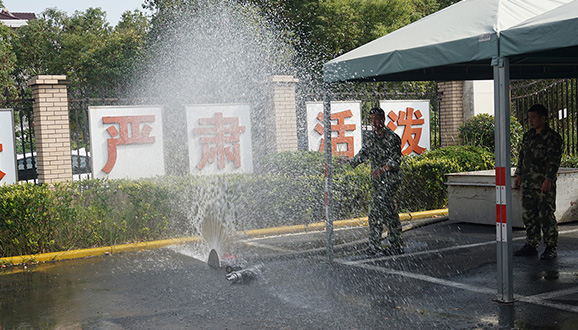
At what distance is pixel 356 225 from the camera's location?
1077 cm

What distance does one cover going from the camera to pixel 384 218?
775 cm

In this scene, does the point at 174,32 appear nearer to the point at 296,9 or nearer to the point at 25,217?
the point at 296,9

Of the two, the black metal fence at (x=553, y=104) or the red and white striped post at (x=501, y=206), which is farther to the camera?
the black metal fence at (x=553, y=104)

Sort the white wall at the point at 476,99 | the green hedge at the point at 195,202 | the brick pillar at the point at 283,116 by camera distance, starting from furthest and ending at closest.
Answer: the white wall at the point at 476,99
the brick pillar at the point at 283,116
the green hedge at the point at 195,202

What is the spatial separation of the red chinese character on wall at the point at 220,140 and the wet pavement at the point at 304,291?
316cm

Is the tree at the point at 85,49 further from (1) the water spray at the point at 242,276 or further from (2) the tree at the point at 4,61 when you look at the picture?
(1) the water spray at the point at 242,276

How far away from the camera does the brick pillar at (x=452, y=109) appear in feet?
48.1

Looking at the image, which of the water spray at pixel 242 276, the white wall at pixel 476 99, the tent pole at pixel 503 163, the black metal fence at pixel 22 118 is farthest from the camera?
the white wall at pixel 476 99

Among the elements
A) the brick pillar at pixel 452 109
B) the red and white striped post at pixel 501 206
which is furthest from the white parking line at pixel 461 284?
the brick pillar at pixel 452 109

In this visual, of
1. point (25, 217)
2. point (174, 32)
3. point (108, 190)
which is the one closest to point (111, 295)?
point (25, 217)

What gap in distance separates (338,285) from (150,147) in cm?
594

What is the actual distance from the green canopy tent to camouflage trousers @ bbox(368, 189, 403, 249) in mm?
648

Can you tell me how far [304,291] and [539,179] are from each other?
3.37 metres

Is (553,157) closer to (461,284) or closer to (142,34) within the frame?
(461,284)
